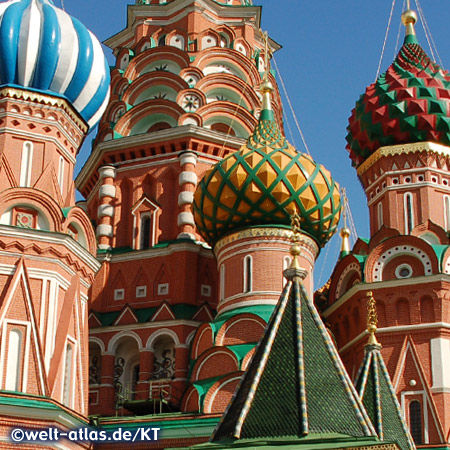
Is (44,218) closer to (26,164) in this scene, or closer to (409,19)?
(26,164)

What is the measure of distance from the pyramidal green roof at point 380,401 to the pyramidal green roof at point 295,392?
147cm

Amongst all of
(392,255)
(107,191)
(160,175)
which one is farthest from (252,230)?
(107,191)

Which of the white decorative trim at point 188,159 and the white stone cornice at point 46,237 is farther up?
the white decorative trim at point 188,159

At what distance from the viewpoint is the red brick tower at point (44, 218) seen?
43.8ft

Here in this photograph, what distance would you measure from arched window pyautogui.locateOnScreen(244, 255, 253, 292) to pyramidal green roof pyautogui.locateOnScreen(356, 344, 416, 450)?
13.8 feet

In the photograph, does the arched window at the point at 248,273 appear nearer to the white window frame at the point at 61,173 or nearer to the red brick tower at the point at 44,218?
the red brick tower at the point at 44,218

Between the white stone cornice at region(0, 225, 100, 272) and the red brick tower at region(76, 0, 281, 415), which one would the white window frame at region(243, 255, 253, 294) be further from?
the white stone cornice at region(0, 225, 100, 272)

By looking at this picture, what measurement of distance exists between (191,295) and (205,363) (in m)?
2.43

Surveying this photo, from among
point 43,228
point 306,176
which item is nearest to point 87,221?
point 43,228

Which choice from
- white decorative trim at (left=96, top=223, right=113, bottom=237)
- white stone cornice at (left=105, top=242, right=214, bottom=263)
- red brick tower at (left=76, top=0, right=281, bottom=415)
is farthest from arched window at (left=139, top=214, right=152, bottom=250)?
white decorative trim at (left=96, top=223, right=113, bottom=237)

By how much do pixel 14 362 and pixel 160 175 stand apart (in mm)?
6076

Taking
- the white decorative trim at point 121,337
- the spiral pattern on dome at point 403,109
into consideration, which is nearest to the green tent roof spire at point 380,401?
the white decorative trim at point 121,337

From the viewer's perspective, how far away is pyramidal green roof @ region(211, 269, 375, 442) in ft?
28.7

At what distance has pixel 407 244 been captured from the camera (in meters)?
16.1
